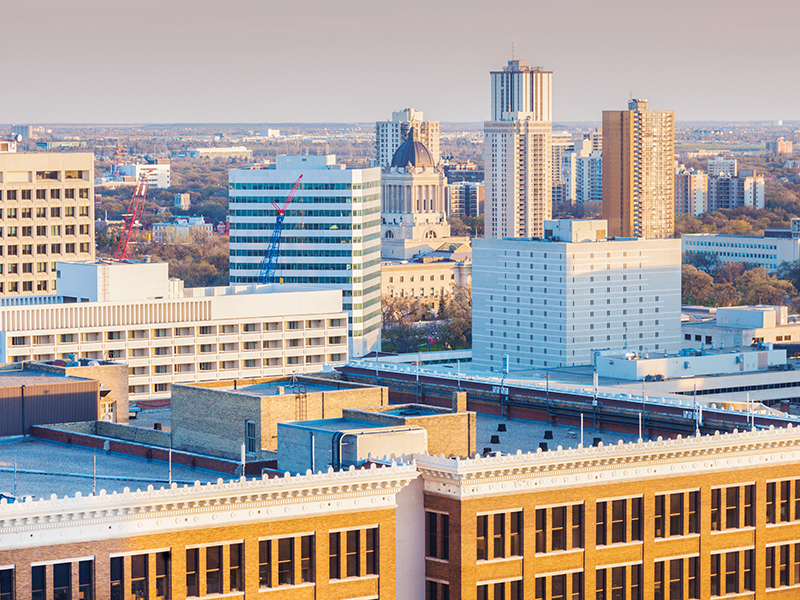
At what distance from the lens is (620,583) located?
7100 cm

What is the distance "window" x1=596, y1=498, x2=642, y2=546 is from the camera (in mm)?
70000

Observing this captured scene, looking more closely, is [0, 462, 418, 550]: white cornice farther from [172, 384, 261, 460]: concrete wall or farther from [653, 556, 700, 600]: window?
[172, 384, 261, 460]: concrete wall

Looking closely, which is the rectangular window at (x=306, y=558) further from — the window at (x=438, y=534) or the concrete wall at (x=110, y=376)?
the concrete wall at (x=110, y=376)

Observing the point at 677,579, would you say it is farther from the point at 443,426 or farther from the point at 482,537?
the point at 443,426

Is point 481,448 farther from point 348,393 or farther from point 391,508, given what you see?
point 391,508

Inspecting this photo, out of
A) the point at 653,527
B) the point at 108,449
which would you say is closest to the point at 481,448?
the point at 653,527

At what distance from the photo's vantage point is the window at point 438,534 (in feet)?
218

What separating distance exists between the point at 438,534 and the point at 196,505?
11124mm

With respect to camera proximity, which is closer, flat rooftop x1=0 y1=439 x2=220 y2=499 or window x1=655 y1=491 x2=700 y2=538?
flat rooftop x1=0 y1=439 x2=220 y2=499

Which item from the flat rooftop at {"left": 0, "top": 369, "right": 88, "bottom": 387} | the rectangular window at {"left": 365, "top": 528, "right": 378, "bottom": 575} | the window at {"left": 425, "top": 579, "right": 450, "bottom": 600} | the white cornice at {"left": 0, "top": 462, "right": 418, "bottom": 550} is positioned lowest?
the window at {"left": 425, "top": 579, "right": 450, "bottom": 600}

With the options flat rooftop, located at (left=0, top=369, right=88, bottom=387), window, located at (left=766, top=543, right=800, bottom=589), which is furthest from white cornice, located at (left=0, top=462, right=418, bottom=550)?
flat rooftop, located at (left=0, top=369, right=88, bottom=387)

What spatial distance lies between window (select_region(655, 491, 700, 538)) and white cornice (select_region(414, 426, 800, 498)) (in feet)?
3.75

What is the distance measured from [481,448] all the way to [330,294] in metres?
109

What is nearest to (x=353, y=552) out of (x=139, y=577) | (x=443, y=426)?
(x=139, y=577)
